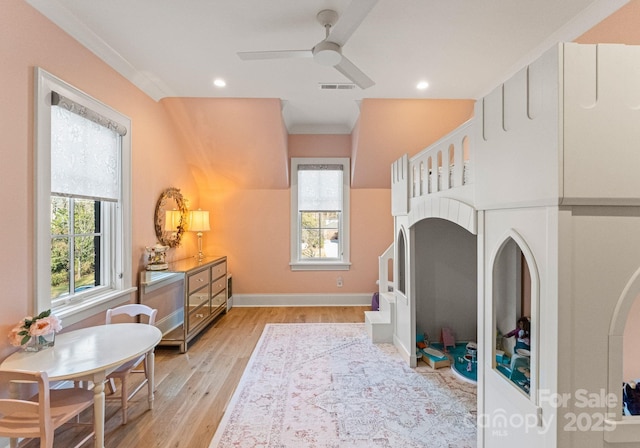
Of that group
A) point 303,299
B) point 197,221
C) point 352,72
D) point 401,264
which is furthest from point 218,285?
point 352,72

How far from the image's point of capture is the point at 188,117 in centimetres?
Result: 399

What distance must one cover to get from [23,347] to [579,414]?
280 cm

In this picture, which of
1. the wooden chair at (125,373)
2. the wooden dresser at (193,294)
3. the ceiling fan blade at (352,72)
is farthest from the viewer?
the wooden dresser at (193,294)

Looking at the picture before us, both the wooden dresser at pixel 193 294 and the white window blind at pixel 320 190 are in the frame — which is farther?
the white window blind at pixel 320 190

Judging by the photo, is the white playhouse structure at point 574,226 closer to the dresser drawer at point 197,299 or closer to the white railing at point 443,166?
the white railing at point 443,166

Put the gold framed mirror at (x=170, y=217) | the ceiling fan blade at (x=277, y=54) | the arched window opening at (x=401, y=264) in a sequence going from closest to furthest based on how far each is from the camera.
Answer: the ceiling fan blade at (x=277, y=54) < the arched window opening at (x=401, y=264) < the gold framed mirror at (x=170, y=217)

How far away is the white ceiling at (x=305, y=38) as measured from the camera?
2.14 m

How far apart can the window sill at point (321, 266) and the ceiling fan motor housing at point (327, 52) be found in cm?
335

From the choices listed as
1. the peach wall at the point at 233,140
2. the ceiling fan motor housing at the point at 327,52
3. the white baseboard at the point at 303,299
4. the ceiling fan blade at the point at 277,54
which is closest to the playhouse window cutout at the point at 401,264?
the white baseboard at the point at 303,299

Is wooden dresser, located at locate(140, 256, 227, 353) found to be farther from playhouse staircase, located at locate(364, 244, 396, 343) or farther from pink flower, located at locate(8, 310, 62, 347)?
playhouse staircase, located at locate(364, 244, 396, 343)

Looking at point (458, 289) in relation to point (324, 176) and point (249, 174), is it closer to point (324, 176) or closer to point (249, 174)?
point (324, 176)

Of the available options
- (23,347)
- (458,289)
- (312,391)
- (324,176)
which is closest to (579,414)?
(312,391)

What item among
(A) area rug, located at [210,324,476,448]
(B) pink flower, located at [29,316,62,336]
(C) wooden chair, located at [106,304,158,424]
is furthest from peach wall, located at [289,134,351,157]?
(B) pink flower, located at [29,316,62,336]

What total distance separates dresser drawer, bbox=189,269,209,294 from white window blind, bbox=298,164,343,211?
6.14 ft
